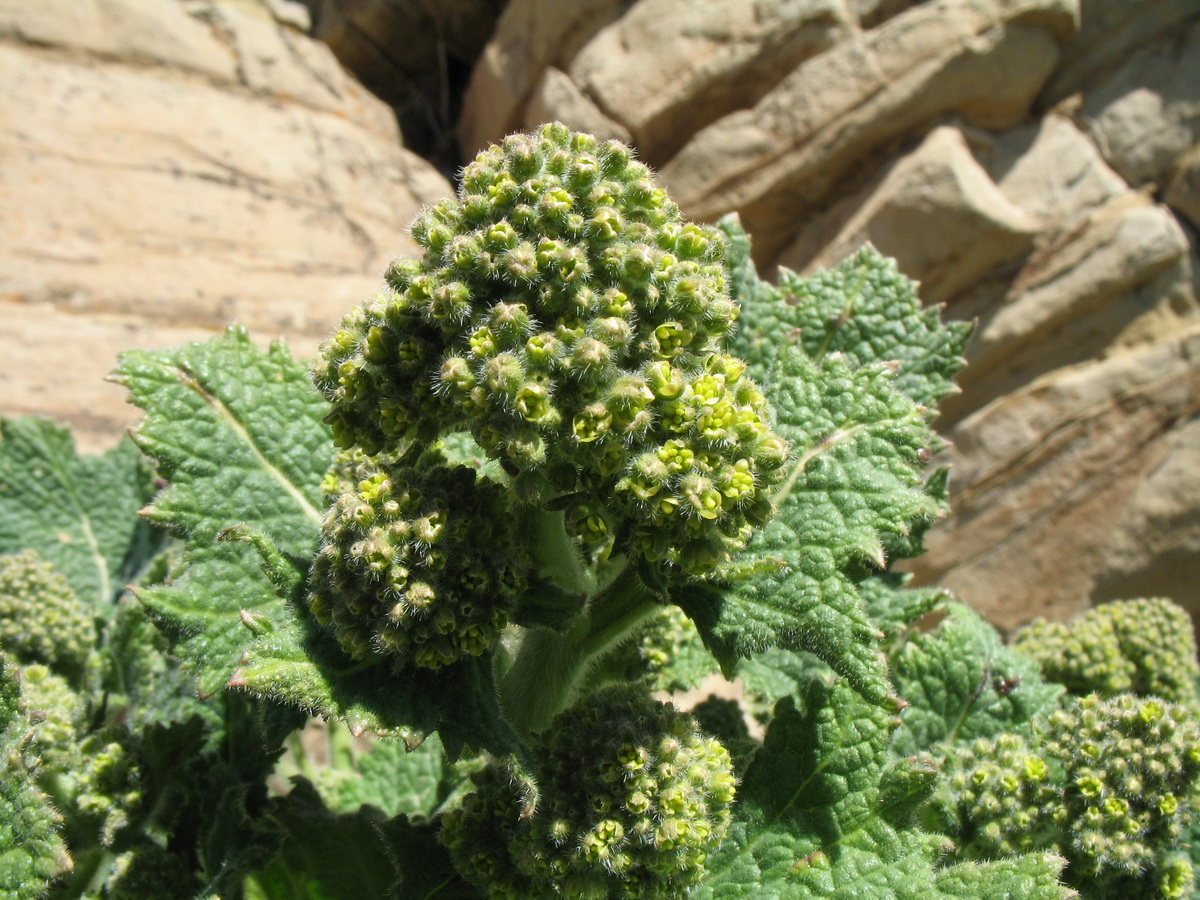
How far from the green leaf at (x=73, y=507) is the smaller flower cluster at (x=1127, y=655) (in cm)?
385

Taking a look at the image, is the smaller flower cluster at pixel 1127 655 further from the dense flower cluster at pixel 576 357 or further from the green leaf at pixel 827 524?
the dense flower cluster at pixel 576 357

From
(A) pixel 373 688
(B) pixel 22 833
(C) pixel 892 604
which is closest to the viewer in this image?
(A) pixel 373 688

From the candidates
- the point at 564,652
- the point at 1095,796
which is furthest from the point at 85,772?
the point at 1095,796

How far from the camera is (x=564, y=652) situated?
2.59m

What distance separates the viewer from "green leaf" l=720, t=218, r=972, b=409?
318cm

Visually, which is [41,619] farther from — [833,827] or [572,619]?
[833,827]

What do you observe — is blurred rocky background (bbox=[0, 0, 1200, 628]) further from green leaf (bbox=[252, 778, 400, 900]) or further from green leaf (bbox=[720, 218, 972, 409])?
green leaf (bbox=[252, 778, 400, 900])

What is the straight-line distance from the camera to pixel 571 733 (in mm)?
2379

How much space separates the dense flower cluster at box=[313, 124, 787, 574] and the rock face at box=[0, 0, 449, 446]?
4139 millimetres

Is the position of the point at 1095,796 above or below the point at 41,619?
above

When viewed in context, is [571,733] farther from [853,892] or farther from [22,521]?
[22,521]

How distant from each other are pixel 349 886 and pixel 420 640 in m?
1.27

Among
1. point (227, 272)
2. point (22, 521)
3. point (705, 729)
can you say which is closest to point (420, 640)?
point (705, 729)

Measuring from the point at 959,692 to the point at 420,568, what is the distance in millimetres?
2075
